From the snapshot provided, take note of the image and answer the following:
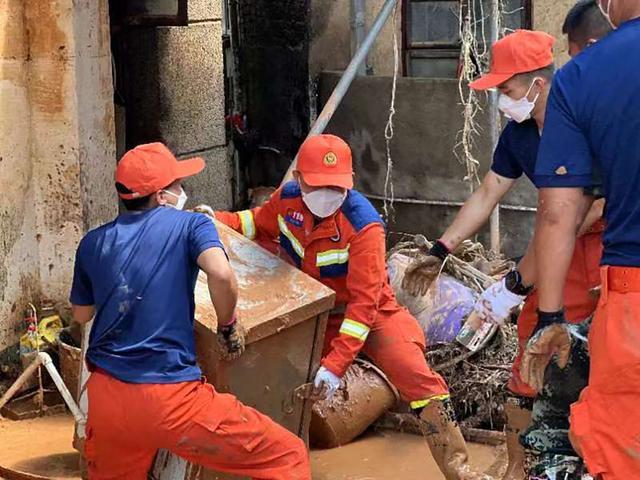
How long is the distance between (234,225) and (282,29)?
A: 4.44 metres

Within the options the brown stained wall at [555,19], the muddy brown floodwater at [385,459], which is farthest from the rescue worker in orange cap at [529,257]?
the brown stained wall at [555,19]

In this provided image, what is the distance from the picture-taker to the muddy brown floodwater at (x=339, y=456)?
5.48 meters

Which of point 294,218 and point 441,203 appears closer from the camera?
point 294,218

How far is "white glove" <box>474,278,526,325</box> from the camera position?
4.60 metres

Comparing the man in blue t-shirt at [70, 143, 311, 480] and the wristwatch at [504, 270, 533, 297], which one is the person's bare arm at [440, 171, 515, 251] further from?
the man in blue t-shirt at [70, 143, 311, 480]

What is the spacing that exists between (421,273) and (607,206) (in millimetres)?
1821

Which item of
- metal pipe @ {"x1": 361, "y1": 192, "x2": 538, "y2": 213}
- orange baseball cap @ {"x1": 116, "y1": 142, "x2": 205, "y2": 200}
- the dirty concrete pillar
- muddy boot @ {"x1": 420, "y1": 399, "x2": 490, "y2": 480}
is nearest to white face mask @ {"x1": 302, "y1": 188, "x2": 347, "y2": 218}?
orange baseball cap @ {"x1": 116, "y1": 142, "x2": 205, "y2": 200}

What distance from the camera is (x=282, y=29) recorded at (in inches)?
373

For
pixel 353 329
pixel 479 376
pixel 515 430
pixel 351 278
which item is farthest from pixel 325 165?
pixel 479 376

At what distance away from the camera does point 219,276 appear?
3.99 meters

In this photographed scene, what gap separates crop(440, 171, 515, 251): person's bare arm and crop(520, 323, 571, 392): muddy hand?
4.47 feet

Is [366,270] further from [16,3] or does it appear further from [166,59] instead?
[166,59]

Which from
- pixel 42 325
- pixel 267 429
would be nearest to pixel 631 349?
pixel 267 429

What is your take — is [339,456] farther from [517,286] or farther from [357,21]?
[357,21]
